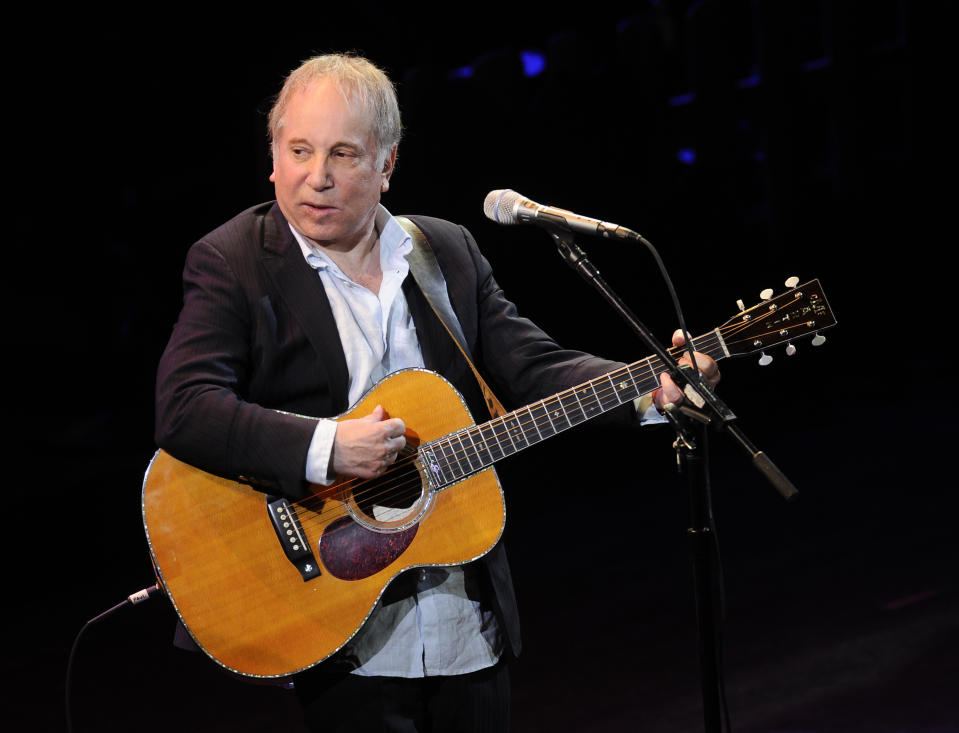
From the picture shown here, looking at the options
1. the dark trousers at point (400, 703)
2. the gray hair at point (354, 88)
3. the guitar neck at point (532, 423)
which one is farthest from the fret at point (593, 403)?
the gray hair at point (354, 88)

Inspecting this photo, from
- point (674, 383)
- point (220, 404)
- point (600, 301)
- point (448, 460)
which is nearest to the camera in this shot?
point (220, 404)

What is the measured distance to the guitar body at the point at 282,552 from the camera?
8.05 feet

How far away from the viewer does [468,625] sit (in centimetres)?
253

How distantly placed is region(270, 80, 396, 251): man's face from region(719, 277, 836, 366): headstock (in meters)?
0.94

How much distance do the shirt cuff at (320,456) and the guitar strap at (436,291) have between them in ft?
1.47

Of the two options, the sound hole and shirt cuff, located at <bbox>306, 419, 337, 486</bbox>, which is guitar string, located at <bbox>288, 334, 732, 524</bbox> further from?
shirt cuff, located at <bbox>306, 419, 337, 486</bbox>

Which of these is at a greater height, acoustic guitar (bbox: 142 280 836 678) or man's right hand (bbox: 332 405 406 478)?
man's right hand (bbox: 332 405 406 478)

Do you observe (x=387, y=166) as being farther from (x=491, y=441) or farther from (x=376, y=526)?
(x=376, y=526)

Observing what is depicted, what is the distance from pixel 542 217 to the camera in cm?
231

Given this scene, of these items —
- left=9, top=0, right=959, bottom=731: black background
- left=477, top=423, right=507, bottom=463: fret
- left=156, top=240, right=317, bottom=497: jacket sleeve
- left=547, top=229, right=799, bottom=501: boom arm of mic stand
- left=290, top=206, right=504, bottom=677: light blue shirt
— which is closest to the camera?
left=547, top=229, right=799, bottom=501: boom arm of mic stand

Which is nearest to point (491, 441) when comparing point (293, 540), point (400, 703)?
point (293, 540)

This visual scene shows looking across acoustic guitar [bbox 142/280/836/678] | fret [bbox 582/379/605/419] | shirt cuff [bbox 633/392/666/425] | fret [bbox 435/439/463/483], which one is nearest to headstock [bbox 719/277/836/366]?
acoustic guitar [bbox 142/280/836/678]

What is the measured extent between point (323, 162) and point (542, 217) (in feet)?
1.84

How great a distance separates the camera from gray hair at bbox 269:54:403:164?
254 cm
